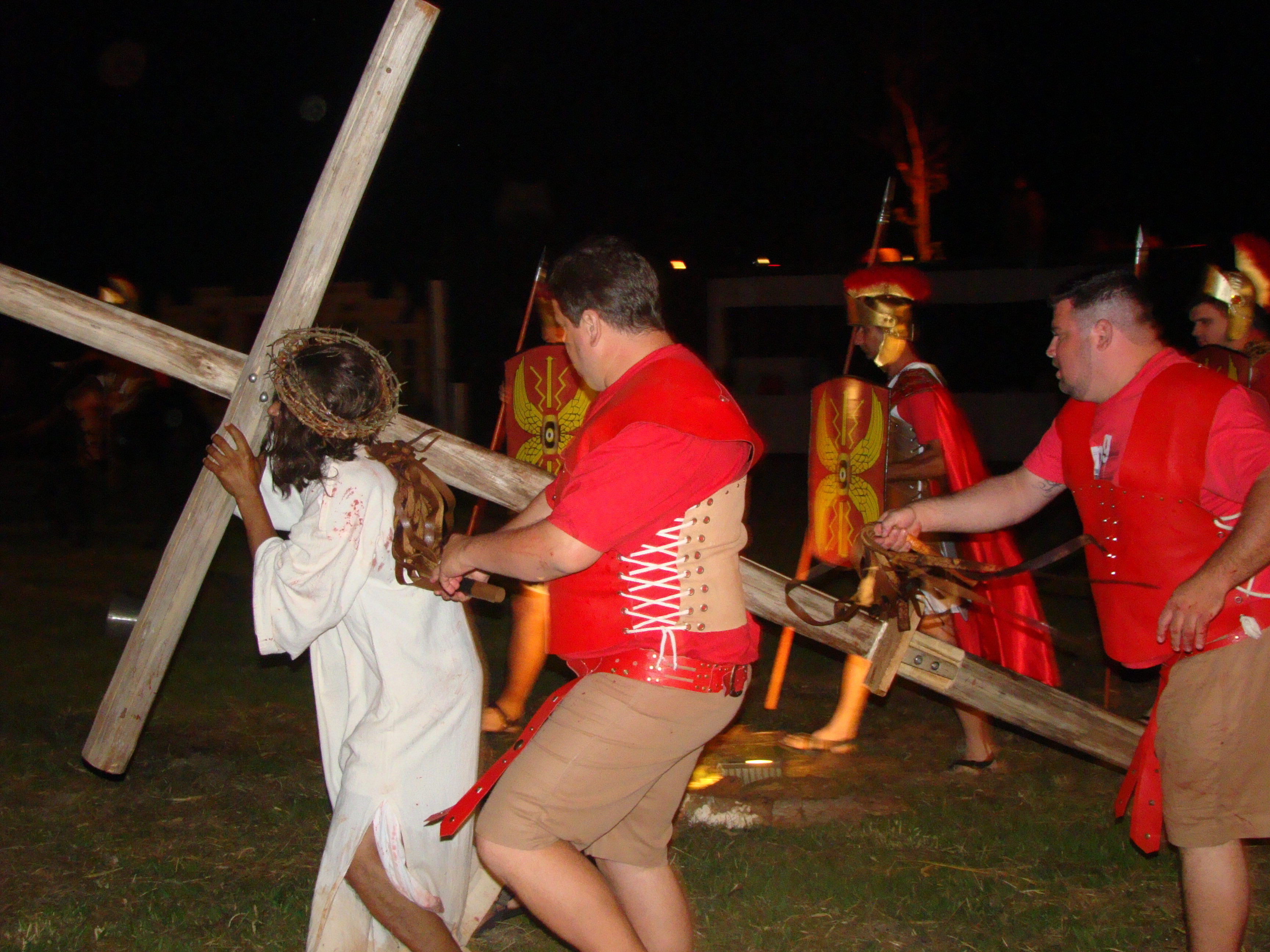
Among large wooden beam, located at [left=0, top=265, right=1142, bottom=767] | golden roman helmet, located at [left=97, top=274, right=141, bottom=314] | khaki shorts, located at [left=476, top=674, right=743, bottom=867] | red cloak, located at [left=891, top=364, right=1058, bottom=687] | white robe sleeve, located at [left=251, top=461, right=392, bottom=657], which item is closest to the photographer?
khaki shorts, located at [left=476, top=674, right=743, bottom=867]

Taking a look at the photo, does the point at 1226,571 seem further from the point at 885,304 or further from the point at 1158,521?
the point at 885,304

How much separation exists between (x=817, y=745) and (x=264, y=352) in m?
3.08

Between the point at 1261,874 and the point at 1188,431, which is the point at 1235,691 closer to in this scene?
the point at 1188,431

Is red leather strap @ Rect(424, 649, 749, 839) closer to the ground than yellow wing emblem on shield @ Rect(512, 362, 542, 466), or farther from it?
closer to the ground

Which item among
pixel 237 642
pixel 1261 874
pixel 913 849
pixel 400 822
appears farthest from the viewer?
pixel 237 642

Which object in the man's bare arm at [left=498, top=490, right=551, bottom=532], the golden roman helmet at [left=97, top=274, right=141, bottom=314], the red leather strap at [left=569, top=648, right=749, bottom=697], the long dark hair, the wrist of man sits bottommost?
the red leather strap at [left=569, top=648, right=749, bottom=697]

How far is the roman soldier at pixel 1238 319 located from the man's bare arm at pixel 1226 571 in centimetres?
259

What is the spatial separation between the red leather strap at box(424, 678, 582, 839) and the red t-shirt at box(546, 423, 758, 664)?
1.37ft

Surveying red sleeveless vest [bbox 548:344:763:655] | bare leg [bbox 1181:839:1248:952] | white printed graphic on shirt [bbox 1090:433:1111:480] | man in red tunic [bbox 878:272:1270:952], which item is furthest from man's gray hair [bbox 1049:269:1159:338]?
bare leg [bbox 1181:839:1248:952]

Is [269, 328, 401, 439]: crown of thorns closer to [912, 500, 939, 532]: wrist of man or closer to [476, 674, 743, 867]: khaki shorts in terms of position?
[476, 674, 743, 867]: khaki shorts

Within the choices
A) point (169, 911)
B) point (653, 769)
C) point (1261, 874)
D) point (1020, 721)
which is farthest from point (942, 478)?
point (169, 911)

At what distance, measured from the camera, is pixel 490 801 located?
2412mm

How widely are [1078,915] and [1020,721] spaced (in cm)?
59

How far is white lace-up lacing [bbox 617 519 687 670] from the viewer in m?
2.42
